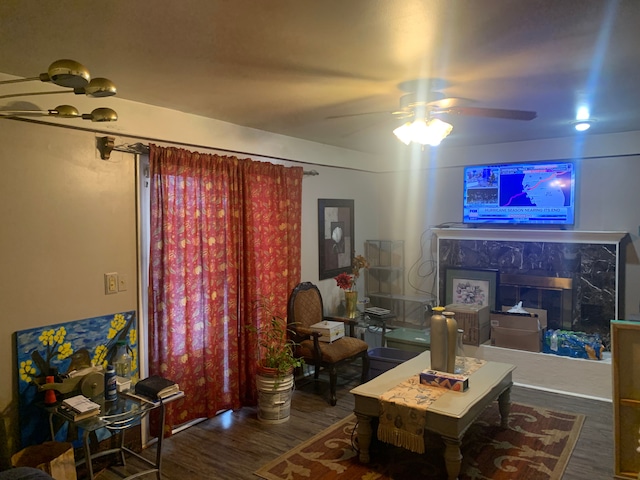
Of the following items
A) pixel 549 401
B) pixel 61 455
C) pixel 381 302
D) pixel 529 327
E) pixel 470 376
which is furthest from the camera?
pixel 381 302

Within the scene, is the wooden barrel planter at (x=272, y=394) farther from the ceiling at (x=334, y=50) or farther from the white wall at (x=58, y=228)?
the ceiling at (x=334, y=50)

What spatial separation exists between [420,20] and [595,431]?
10.8ft

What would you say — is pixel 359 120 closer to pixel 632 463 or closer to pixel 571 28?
pixel 571 28

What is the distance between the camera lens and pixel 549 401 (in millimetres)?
4051

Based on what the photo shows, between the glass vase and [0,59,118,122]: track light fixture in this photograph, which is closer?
[0,59,118,122]: track light fixture

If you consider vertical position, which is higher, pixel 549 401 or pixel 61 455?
pixel 61 455

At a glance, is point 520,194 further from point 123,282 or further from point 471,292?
point 123,282

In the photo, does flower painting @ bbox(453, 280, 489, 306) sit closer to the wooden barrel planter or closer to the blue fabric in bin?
the blue fabric in bin

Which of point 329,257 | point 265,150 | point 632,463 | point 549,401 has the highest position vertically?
point 265,150

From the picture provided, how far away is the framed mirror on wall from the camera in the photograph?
492 centimetres

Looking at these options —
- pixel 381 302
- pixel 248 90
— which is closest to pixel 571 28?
pixel 248 90

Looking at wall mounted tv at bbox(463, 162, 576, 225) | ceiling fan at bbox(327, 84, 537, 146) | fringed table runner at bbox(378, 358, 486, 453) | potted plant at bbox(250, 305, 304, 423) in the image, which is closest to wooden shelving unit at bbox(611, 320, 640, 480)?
fringed table runner at bbox(378, 358, 486, 453)

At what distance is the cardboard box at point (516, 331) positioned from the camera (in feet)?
14.7

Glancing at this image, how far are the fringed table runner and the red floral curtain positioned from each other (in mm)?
1480
